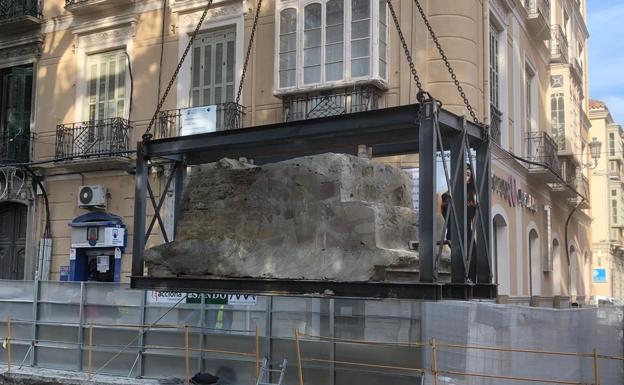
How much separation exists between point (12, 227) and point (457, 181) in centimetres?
1507

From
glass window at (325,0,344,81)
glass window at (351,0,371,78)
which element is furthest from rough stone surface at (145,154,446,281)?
glass window at (325,0,344,81)

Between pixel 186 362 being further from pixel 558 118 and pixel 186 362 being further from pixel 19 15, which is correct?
pixel 558 118

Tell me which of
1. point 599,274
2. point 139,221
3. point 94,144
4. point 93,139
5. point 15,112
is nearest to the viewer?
point 139,221

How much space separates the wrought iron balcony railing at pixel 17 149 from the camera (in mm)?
18281

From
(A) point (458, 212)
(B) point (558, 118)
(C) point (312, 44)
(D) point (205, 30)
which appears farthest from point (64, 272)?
(B) point (558, 118)

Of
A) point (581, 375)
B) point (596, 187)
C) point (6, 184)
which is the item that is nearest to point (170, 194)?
point (6, 184)

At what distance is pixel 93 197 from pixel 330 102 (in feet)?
20.9

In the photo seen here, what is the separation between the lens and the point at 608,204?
3728cm

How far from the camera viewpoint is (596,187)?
35031 mm

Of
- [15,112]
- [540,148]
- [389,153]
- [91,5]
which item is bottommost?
[389,153]

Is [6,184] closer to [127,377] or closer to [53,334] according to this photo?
[53,334]

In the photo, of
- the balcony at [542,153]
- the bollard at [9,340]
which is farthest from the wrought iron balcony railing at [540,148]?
the bollard at [9,340]

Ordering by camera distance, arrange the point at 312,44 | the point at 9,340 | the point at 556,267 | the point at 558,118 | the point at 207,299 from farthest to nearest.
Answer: the point at 556,267, the point at 558,118, the point at 312,44, the point at 9,340, the point at 207,299

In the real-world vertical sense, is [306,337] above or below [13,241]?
below
